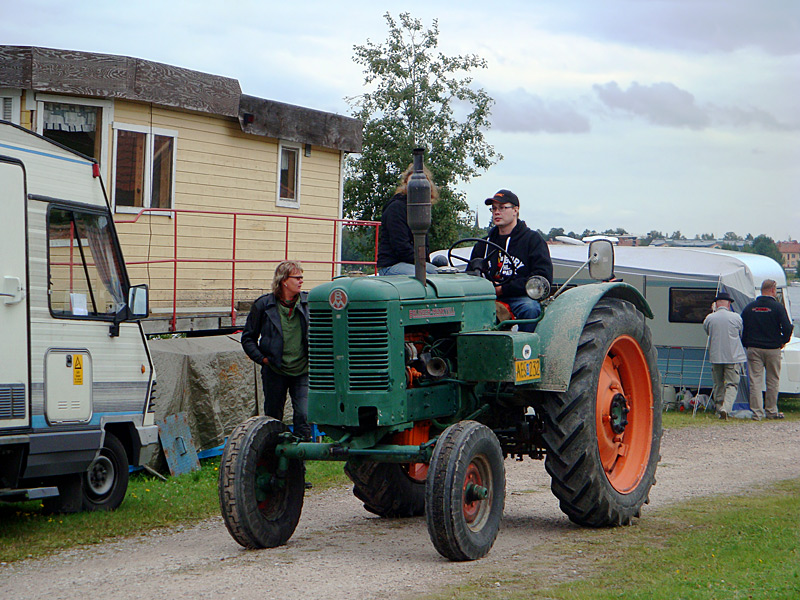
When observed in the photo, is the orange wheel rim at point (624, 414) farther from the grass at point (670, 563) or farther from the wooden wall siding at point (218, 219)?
the wooden wall siding at point (218, 219)

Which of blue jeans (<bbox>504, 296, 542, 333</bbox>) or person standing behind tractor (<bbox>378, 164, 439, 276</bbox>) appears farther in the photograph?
person standing behind tractor (<bbox>378, 164, 439, 276</bbox>)

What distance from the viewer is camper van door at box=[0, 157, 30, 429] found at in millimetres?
7102

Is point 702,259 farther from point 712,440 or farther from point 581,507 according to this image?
point 581,507

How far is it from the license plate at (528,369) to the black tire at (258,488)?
1556 mm

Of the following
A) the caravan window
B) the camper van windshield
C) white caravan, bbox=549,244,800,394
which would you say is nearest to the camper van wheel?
the camper van windshield

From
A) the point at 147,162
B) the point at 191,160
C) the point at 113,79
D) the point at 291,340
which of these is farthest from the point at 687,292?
the point at 291,340

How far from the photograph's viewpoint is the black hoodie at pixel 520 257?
7.52 m

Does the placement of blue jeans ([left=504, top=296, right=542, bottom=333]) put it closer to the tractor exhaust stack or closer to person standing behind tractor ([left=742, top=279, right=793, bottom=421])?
the tractor exhaust stack

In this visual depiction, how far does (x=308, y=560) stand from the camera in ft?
20.6

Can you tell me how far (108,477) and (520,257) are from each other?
3794 millimetres

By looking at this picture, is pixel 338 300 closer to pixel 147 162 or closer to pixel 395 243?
pixel 395 243

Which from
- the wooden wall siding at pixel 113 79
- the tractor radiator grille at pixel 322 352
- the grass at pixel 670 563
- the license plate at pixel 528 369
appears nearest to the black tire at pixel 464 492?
the grass at pixel 670 563

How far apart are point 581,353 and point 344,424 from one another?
1.88 metres

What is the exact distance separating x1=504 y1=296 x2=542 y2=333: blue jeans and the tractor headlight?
13.1 inches
